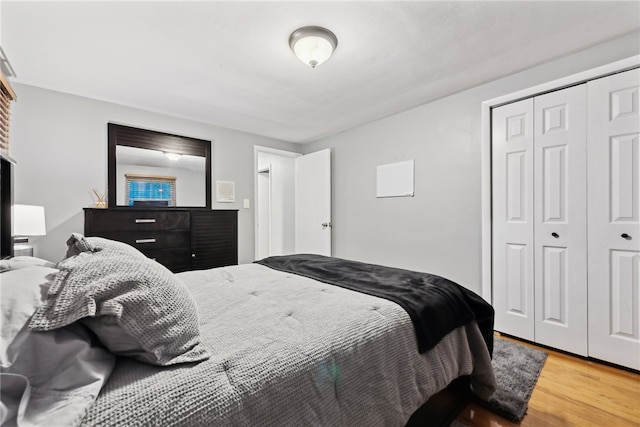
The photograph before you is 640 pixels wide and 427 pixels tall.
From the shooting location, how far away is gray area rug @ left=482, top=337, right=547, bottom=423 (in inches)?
60.4

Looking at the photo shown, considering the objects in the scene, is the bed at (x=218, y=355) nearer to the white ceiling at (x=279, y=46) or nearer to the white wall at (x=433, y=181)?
the white ceiling at (x=279, y=46)

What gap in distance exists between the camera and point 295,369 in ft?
2.68

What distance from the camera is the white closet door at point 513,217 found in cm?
241

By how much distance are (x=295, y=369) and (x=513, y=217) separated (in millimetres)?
2521

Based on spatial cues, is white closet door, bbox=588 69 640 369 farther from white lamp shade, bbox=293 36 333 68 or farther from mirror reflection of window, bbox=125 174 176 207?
mirror reflection of window, bbox=125 174 176 207

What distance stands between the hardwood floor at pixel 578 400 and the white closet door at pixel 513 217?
472 mm

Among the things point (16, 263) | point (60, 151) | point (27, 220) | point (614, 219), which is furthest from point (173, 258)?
point (614, 219)

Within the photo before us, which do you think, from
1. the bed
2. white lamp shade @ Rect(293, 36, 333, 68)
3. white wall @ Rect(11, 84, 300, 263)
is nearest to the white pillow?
the bed

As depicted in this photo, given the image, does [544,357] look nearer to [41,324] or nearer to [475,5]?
[475,5]

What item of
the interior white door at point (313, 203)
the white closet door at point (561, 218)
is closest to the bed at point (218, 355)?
the white closet door at point (561, 218)

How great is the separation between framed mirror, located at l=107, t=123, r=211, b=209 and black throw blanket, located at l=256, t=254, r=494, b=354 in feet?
7.32

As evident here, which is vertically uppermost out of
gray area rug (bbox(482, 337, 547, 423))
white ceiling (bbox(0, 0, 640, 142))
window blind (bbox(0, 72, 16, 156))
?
white ceiling (bbox(0, 0, 640, 142))

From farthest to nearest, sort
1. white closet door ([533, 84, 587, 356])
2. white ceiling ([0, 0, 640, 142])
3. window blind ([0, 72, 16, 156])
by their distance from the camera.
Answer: window blind ([0, 72, 16, 156]) < white closet door ([533, 84, 587, 356]) < white ceiling ([0, 0, 640, 142])

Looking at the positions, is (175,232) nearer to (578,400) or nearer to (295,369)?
(295,369)
